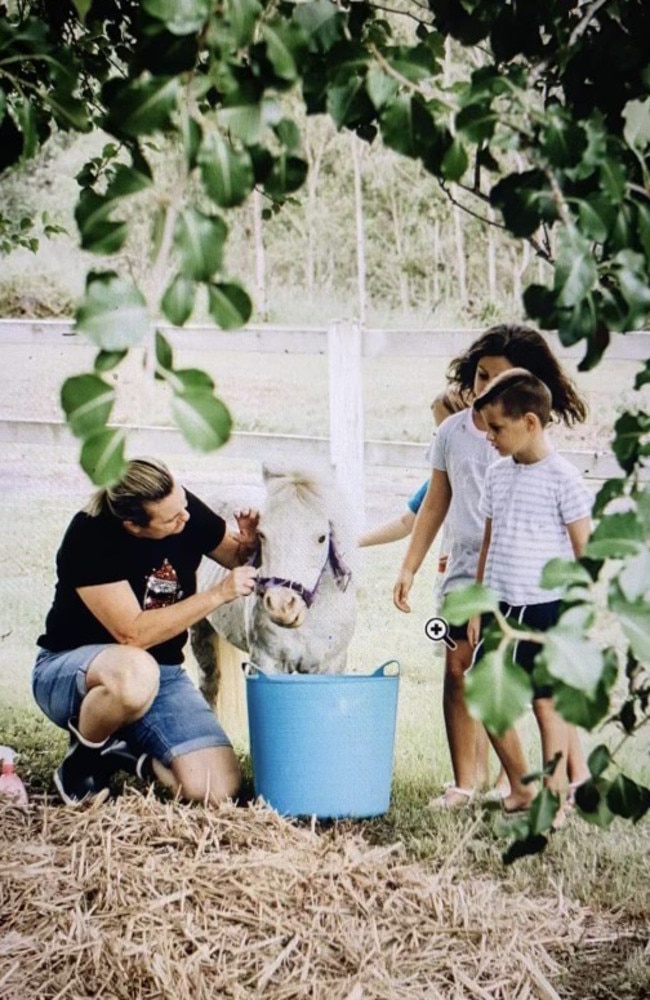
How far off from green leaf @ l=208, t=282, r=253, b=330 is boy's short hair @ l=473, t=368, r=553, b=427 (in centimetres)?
191

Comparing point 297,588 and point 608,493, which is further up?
point 608,493

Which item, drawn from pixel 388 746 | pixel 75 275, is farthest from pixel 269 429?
pixel 388 746

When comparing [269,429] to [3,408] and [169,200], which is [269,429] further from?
[169,200]

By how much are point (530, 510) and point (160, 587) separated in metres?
0.88

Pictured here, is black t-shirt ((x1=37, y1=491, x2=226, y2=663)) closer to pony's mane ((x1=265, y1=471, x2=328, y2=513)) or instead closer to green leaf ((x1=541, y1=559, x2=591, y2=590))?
pony's mane ((x1=265, y1=471, x2=328, y2=513))

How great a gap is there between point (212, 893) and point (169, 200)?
75.1 inches

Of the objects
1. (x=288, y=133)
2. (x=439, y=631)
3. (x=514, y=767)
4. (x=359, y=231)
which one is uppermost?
(x=359, y=231)

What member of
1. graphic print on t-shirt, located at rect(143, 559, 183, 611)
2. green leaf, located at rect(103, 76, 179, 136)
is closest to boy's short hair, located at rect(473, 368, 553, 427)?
graphic print on t-shirt, located at rect(143, 559, 183, 611)

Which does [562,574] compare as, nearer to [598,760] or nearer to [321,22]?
[598,760]

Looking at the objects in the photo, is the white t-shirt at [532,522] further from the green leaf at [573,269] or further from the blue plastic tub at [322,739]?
the green leaf at [573,269]

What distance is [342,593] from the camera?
3.25 m

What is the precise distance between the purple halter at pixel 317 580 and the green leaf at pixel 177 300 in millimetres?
2066

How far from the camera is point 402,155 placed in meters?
1.17

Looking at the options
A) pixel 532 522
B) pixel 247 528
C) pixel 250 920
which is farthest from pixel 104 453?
pixel 247 528
